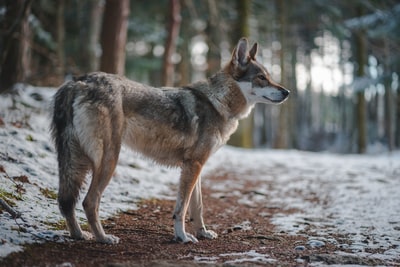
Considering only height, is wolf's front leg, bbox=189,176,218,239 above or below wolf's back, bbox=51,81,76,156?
below

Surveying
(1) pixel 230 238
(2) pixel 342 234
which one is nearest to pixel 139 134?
(1) pixel 230 238

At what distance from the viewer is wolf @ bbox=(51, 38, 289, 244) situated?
425cm

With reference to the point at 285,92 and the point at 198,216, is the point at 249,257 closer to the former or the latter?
the point at 198,216

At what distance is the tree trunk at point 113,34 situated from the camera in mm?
9375

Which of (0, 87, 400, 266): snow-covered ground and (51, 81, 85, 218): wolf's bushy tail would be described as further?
(0, 87, 400, 266): snow-covered ground

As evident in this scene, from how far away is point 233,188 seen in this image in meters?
8.60

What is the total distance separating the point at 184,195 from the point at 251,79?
6.06ft

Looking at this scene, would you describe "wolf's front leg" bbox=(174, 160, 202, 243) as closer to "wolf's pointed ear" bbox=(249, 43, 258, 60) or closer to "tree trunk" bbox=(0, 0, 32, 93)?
"wolf's pointed ear" bbox=(249, 43, 258, 60)

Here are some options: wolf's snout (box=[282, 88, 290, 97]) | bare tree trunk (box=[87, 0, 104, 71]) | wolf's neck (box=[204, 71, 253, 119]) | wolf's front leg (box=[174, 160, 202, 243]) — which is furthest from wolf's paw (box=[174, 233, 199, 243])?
bare tree trunk (box=[87, 0, 104, 71])

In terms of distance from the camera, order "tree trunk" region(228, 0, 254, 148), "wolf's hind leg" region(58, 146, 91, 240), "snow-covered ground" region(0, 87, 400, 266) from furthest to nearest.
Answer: "tree trunk" region(228, 0, 254, 148) → "snow-covered ground" region(0, 87, 400, 266) → "wolf's hind leg" region(58, 146, 91, 240)

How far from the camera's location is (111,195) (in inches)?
246

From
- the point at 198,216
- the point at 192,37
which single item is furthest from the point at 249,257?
the point at 192,37

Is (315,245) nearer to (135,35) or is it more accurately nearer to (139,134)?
(139,134)

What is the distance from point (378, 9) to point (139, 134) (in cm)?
1067
